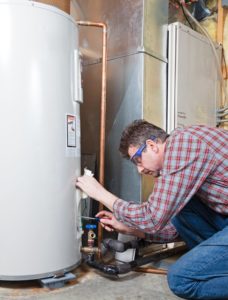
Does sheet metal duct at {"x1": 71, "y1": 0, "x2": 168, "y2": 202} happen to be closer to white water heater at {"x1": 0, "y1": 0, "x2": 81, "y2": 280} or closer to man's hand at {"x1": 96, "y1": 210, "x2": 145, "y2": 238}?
man's hand at {"x1": 96, "y1": 210, "x2": 145, "y2": 238}

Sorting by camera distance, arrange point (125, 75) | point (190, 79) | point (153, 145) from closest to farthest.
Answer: point (153, 145) → point (125, 75) → point (190, 79)

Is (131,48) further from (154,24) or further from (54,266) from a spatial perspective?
(54,266)

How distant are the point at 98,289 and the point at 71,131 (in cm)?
65

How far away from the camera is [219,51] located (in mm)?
2504

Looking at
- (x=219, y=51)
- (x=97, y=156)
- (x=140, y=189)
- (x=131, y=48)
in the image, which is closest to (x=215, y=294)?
(x=140, y=189)

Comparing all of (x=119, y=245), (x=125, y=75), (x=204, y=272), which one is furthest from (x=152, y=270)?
(x=125, y=75)

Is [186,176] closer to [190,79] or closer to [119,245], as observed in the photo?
[119,245]

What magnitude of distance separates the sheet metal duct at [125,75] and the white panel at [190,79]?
52 mm

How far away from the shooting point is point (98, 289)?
142 cm

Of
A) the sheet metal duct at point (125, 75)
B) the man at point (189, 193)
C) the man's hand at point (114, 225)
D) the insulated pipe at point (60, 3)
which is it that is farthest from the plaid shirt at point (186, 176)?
the insulated pipe at point (60, 3)

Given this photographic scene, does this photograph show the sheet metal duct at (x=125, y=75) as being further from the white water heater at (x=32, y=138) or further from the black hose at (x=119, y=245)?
the white water heater at (x=32, y=138)

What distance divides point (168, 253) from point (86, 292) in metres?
0.56

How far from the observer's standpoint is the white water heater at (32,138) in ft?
4.43

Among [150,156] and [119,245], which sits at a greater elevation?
[150,156]
